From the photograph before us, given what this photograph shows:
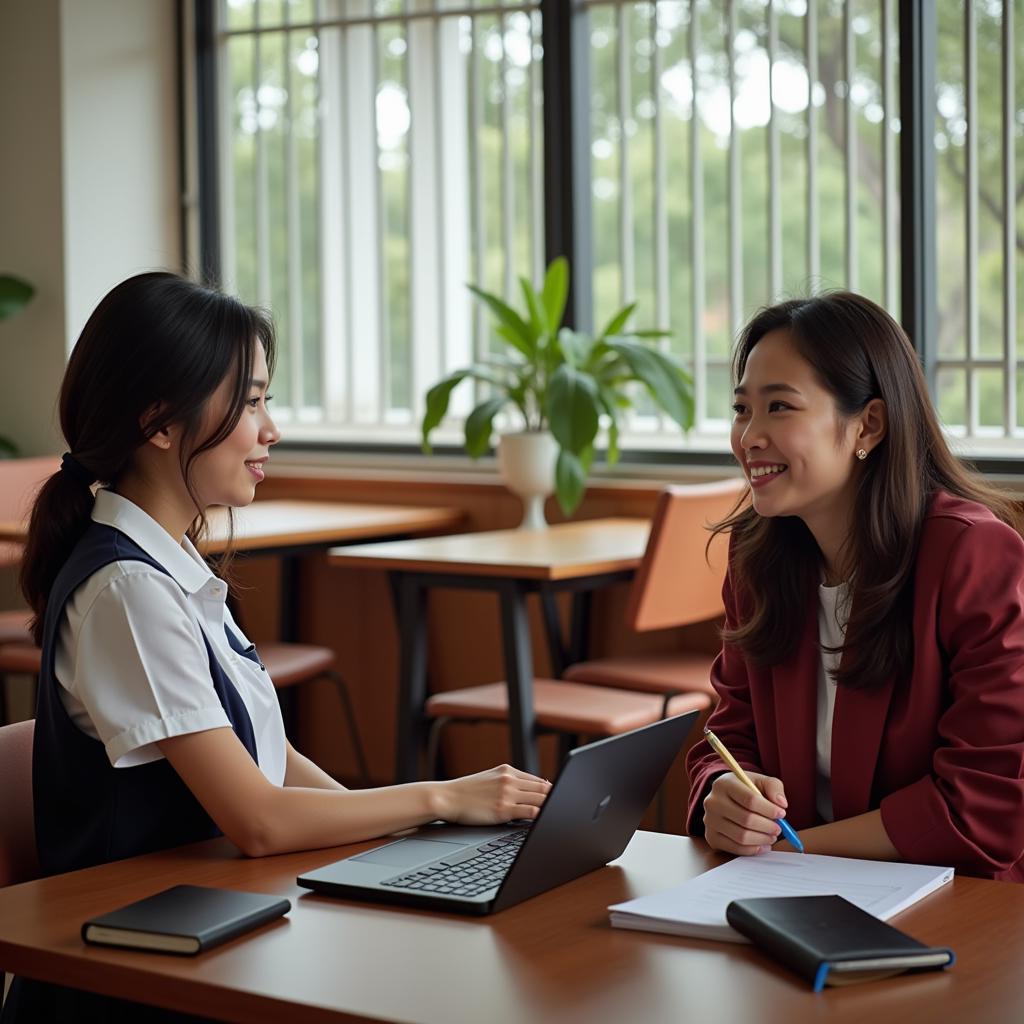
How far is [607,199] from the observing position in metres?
4.42

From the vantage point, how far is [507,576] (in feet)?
11.0

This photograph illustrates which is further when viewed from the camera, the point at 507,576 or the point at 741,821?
the point at 507,576

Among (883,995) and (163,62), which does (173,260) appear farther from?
(883,995)

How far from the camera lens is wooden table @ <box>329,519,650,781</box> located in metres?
3.31

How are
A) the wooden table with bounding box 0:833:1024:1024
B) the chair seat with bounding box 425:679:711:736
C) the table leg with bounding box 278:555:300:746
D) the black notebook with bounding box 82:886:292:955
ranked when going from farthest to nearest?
the table leg with bounding box 278:555:300:746, the chair seat with bounding box 425:679:711:736, the black notebook with bounding box 82:886:292:955, the wooden table with bounding box 0:833:1024:1024

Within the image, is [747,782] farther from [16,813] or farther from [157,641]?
[16,813]

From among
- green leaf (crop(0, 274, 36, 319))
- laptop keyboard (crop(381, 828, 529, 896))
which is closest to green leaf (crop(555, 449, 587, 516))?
green leaf (crop(0, 274, 36, 319))

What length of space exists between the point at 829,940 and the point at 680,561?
2202mm

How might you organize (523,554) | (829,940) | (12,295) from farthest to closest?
(12,295), (523,554), (829,940)

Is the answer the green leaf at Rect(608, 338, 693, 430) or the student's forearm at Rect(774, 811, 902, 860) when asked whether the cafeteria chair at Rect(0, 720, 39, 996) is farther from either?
the green leaf at Rect(608, 338, 693, 430)

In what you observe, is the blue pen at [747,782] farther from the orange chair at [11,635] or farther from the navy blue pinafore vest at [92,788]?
the orange chair at [11,635]

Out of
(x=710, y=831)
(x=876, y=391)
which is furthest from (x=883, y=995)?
(x=876, y=391)

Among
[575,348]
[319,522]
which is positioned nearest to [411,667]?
[319,522]

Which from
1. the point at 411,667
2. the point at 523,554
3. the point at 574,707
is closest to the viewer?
the point at 574,707
